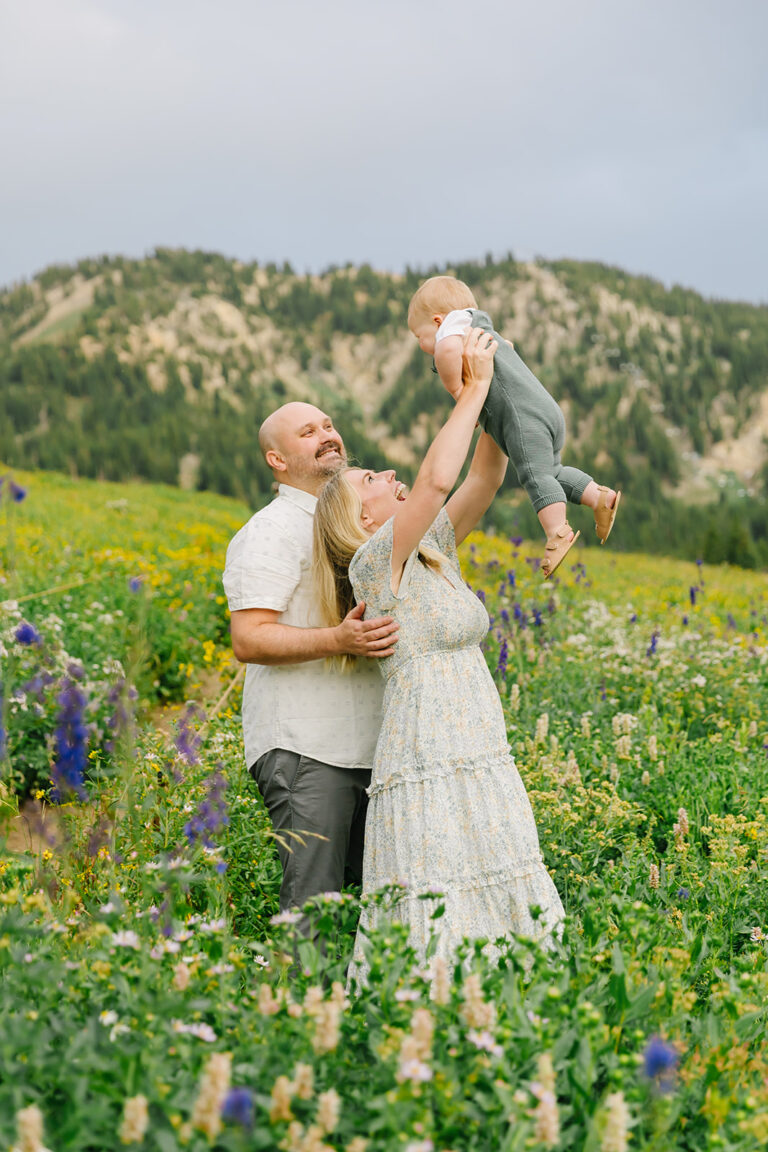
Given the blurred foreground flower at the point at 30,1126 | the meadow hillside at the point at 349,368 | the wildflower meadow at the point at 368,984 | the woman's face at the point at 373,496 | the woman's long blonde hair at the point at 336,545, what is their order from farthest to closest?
1. the meadow hillside at the point at 349,368
2. the woman's face at the point at 373,496
3. the woman's long blonde hair at the point at 336,545
4. the wildflower meadow at the point at 368,984
5. the blurred foreground flower at the point at 30,1126

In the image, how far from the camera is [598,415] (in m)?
146

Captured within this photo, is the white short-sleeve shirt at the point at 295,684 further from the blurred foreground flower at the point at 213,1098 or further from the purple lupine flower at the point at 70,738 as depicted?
the blurred foreground flower at the point at 213,1098

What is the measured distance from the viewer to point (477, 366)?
312 cm

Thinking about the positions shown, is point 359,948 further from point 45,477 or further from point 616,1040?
point 45,477

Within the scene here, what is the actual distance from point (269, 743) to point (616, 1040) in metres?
1.66

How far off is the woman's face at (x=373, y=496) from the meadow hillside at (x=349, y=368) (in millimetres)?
84438

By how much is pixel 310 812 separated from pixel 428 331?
2.15 metres

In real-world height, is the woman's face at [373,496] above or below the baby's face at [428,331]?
below

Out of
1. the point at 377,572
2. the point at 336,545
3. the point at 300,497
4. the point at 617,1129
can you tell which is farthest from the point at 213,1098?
the point at 300,497

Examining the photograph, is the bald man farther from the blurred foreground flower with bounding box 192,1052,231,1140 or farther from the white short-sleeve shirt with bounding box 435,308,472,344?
the blurred foreground flower with bounding box 192,1052,231,1140

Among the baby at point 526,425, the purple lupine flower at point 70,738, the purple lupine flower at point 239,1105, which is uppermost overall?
the baby at point 526,425

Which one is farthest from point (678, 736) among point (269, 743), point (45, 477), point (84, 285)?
point (84, 285)

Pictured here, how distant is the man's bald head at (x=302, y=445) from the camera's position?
3.66 metres

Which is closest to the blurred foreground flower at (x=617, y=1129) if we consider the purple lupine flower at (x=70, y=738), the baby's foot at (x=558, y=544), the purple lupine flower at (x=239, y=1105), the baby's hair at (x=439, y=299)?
the purple lupine flower at (x=239, y=1105)
